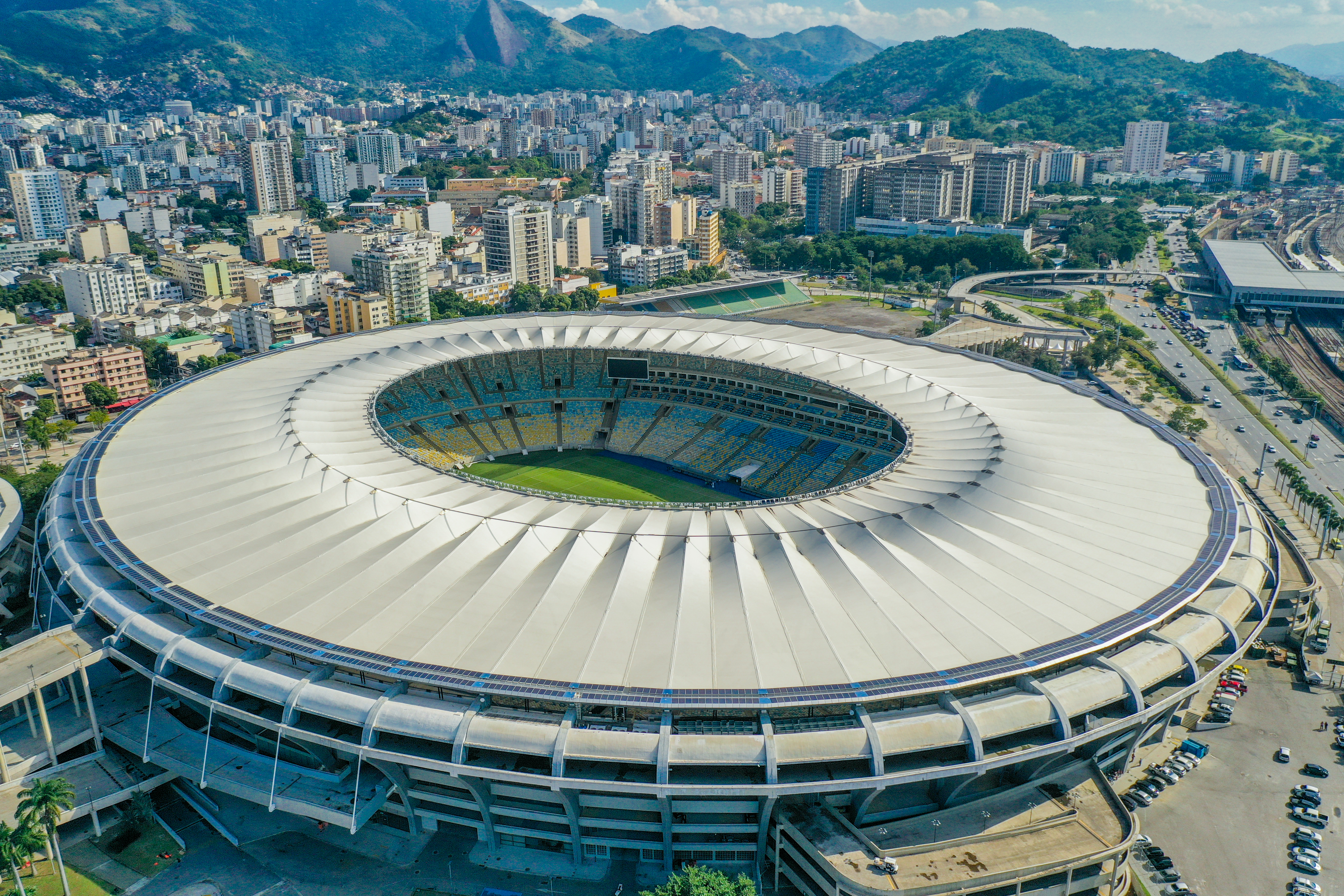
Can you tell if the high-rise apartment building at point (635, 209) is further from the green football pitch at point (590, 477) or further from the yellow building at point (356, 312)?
the green football pitch at point (590, 477)

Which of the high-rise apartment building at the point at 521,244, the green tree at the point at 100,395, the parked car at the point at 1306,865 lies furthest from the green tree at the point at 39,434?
the parked car at the point at 1306,865

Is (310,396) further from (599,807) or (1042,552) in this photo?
(1042,552)

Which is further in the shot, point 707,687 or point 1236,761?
point 1236,761

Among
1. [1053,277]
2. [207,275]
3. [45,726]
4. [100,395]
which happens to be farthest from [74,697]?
[1053,277]

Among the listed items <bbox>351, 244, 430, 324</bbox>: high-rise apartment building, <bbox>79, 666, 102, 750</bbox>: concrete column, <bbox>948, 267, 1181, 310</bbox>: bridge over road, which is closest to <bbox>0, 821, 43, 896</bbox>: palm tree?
<bbox>79, 666, 102, 750</bbox>: concrete column

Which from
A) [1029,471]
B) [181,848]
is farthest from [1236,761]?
[181,848]

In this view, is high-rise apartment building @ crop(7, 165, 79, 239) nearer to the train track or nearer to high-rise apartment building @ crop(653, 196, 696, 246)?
high-rise apartment building @ crop(653, 196, 696, 246)

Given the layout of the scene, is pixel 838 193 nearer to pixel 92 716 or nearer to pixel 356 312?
pixel 356 312

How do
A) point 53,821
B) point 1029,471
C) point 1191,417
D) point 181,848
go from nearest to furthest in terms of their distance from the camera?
1. point 53,821
2. point 181,848
3. point 1029,471
4. point 1191,417

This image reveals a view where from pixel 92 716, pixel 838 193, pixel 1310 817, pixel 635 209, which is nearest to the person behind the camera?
pixel 1310 817
